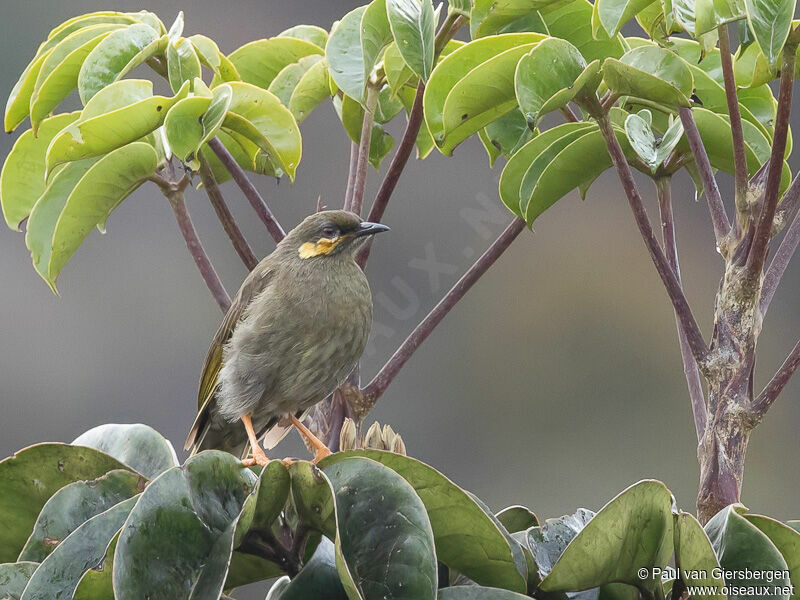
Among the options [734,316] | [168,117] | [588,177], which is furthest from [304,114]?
[734,316]

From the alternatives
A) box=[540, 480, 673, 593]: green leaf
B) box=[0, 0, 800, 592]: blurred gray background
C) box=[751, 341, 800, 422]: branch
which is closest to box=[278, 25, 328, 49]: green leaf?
box=[751, 341, 800, 422]: branch

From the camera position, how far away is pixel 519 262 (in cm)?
781

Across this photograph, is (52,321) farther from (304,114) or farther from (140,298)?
(304,114)

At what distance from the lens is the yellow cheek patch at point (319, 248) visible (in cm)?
220

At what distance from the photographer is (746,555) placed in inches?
40.3

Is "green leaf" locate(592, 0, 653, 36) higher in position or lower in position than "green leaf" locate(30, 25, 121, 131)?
lower

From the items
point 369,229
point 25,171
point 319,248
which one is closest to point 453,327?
point 319,248

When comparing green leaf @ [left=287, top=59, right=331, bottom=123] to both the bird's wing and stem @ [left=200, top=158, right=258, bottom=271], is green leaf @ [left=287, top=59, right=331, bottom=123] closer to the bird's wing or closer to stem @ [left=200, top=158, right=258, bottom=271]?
stem @ [left=200, top=158, right=258, bottom=271]

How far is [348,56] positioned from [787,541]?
32.7 inches

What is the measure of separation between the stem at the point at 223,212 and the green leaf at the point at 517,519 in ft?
1.95

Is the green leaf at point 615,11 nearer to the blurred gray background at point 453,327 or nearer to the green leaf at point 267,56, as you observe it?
the green leaf at point 267,56

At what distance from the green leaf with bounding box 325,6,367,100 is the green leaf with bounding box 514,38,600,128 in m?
0.27

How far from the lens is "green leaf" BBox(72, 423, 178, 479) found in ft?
4.45

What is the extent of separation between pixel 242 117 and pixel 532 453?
6.93m
